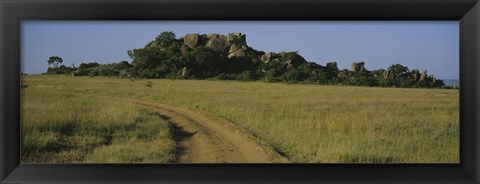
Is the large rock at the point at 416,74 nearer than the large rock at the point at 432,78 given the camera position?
No

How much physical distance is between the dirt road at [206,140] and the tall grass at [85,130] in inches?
4.9

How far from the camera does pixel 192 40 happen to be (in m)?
4.42

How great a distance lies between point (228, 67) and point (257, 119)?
0.68m

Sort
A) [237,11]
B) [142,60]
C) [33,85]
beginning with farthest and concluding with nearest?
1. [142,60]
2. [33,85]
3. [237,11]

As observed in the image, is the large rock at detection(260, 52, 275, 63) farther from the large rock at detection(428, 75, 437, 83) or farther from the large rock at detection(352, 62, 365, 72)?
the large rock at detection(428, 75, 437, 83)

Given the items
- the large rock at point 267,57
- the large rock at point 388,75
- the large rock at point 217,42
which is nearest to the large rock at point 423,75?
the large rock at point 388,75

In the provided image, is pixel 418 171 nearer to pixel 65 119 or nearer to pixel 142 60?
pixel 142 60

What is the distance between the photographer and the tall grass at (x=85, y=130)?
4121mm

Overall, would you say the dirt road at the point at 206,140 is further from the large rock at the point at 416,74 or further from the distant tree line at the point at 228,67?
the large rock at the point at 416,74

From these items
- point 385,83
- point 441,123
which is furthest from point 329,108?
point 441,123

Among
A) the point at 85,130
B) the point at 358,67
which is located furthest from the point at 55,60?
the point at 358,67

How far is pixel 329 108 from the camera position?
4914mm

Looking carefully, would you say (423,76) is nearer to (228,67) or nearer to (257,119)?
(257,119)

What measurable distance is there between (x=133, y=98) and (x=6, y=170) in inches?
53.6
